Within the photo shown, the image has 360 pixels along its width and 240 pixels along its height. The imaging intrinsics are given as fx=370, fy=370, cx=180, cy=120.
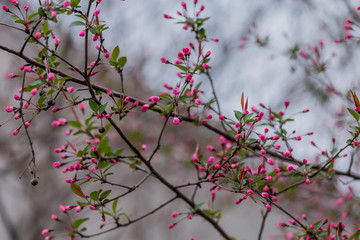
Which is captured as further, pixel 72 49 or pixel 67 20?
pixel 72 49

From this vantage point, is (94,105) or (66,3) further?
(94,105)

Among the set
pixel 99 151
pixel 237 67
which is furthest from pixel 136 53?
pixel 99 151

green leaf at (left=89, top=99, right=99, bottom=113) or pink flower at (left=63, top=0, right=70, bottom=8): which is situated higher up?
pink flower at (left=63, top=0, right=70, bottom=8)

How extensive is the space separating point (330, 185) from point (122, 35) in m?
2.85

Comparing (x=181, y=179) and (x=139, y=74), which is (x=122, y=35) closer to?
(x=139, y=74)

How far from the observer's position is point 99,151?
1482 millimetres

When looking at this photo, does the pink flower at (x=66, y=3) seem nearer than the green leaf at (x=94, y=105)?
Yes

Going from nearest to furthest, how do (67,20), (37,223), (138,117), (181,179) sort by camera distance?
1. (67,20)
2. (37,223)
3. (138,117)
4. (181,179)

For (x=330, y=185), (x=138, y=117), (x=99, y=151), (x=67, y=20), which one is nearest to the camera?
(x=99, y=151)

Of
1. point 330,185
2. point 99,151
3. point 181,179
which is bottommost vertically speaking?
point 99,151

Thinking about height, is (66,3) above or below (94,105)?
above

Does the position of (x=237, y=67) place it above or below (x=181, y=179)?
above

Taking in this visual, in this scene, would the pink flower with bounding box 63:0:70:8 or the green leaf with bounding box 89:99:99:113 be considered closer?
the pink flower with bounding box 63:0:70:8

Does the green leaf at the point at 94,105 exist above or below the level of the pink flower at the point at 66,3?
below
